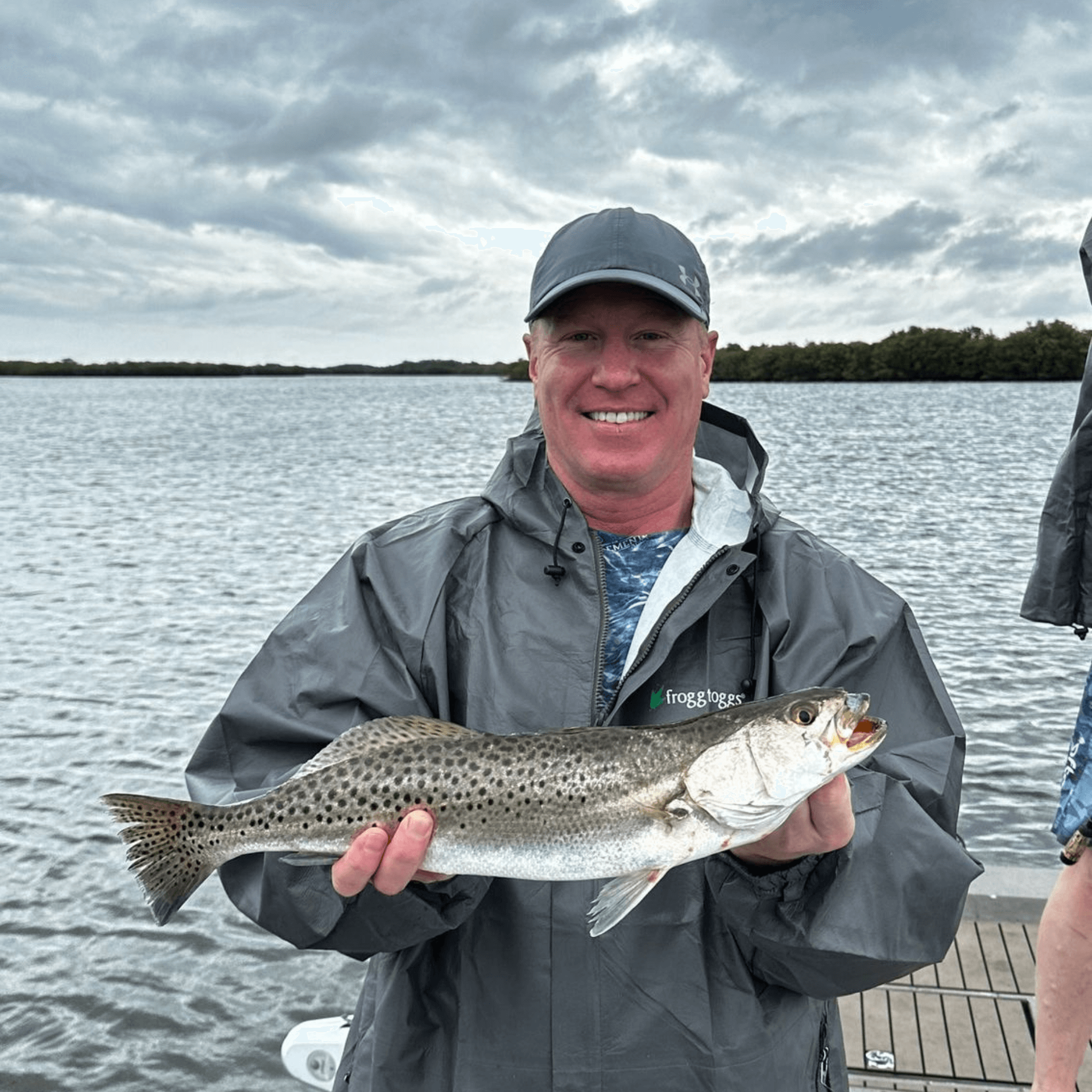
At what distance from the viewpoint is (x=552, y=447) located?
11.7 ft

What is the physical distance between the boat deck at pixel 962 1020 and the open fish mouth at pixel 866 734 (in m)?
3.23

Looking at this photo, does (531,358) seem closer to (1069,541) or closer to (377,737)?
(377,737)

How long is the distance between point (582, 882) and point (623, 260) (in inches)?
68.7

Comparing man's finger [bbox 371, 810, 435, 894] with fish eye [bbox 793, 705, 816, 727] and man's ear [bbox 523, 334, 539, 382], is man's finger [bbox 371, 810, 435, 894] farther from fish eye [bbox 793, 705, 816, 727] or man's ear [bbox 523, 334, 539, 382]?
man's ear [bbox 523, 334, 539, 382]

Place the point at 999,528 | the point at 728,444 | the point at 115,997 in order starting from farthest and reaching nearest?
the point at 999,528 < the point at 115,997 < the point at 728,444

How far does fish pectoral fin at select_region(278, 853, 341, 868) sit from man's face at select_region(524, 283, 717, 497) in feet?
4.20

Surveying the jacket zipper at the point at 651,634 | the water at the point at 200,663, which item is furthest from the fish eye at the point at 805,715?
the water at the point at 200,663

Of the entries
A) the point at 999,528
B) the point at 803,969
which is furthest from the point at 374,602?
the point at 999,528

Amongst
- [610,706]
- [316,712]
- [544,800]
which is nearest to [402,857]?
[544,800]

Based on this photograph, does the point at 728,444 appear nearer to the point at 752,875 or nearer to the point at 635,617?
the point at 635,617

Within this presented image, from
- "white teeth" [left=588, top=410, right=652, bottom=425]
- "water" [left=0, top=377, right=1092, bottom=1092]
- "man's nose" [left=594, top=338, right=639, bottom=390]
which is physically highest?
"man's nose" [left=594, top=338, right=639, bottom=390]

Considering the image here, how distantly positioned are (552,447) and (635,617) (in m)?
0.59

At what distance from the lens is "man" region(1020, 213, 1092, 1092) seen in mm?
4445

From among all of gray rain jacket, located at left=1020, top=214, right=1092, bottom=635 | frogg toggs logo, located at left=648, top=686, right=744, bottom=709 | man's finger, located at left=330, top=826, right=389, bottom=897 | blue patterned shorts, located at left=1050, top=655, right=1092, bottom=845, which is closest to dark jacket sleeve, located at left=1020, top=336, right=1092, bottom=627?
gray rain jacket, located at left=1020, top=214, right=1092, bottom=635
